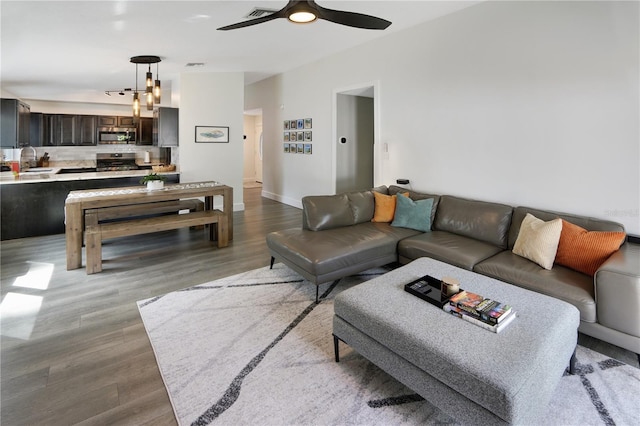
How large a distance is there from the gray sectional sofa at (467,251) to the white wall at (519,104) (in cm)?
38

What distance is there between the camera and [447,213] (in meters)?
3.75

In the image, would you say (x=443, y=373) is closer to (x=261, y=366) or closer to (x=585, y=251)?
(x=261, y=366)

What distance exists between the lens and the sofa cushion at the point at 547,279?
2.26m

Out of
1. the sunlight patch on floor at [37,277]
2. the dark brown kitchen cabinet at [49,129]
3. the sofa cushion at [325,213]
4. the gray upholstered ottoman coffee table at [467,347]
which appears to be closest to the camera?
the gray upholstered ottoman coffee table at [467,347]

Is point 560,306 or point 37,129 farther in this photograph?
point 37,129

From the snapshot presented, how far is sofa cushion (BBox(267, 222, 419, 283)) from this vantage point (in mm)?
3012

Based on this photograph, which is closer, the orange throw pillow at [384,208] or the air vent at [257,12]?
the air vent at [257,12]

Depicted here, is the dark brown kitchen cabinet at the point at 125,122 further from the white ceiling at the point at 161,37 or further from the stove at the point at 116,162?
the white ceiling at the point at 161,37

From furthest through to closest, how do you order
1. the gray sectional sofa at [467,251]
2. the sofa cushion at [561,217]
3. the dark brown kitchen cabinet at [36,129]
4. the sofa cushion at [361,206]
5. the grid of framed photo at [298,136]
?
the dark brown kitchen cabinet at [36,129] → the grid of framed photo at [298,136] → the sofa cushion at [361,206] → the sofa cushion at [561,217] → the gray sectional sofa at [467,251]

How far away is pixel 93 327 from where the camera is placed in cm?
258

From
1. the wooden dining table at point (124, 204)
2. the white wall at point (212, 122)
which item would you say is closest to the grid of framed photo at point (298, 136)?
the white wall at point (212, 122)

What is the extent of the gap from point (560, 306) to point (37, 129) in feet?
33.1

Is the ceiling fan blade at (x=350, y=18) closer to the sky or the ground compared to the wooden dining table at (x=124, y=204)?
closer to the sky

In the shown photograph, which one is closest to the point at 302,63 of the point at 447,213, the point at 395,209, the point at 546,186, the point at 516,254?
the point at 395,209
